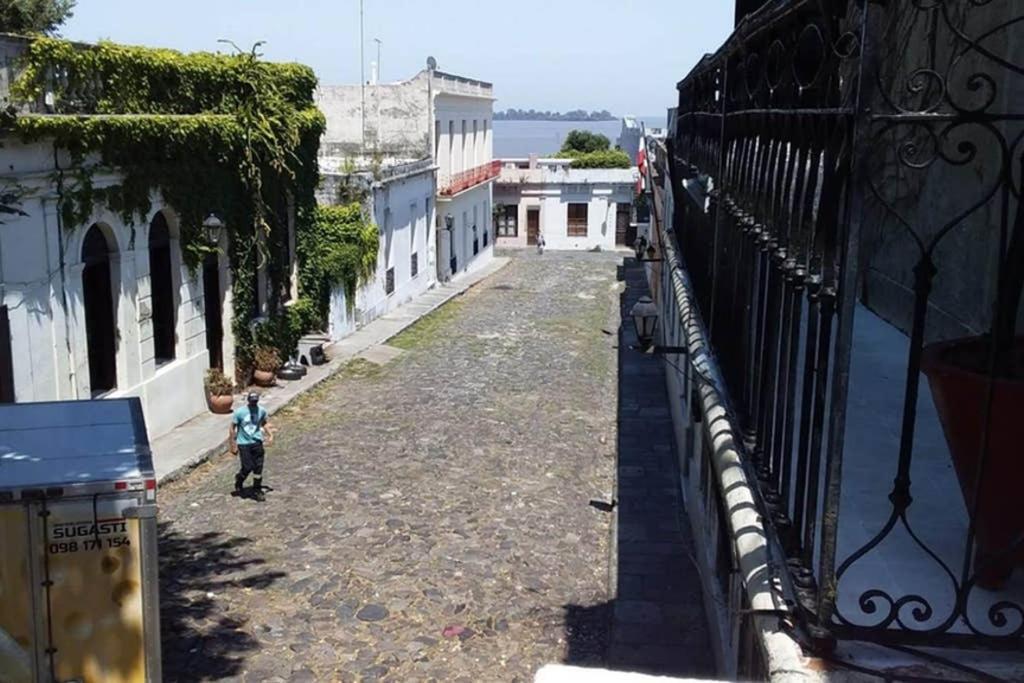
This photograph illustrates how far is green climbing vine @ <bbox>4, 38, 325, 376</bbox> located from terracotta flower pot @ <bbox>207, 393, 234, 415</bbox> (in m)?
1.39

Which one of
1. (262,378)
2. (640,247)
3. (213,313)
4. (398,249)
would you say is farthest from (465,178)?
(213,313)

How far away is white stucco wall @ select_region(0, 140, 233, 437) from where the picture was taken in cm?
1137

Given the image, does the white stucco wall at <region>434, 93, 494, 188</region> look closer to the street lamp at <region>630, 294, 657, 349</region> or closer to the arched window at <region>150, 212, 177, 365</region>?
the arched window at <region>150, 212, 177, 365</region>

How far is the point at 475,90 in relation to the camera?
3925 cm

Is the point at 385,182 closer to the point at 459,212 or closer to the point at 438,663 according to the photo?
the point at 459,212

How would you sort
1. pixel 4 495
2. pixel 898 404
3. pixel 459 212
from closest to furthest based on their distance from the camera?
pixel 898 404, pixel 4 495, pixel 459 212

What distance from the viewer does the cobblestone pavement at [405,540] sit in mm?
8555

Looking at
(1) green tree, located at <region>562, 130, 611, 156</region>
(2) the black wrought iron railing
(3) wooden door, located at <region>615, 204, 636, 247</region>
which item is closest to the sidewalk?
(2) the black wrought iron railing

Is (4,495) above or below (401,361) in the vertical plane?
above

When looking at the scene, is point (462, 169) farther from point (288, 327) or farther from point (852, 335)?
point (852, 335)

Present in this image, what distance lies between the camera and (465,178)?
3694 centimetres

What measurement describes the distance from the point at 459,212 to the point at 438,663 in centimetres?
2878

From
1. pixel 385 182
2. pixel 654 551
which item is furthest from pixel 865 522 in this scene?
pixel 385 182

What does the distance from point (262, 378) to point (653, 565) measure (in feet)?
31.5
